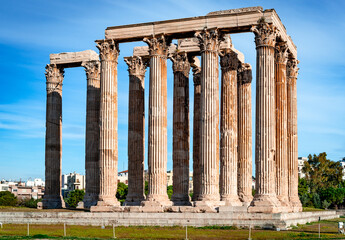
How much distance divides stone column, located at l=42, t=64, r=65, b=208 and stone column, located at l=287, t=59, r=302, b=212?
28640 mm

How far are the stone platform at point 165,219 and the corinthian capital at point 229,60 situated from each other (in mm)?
17690

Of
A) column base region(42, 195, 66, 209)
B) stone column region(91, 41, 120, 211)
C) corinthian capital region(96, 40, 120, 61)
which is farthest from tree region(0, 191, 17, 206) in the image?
corinthian capital region(96, 40, 120, 61)

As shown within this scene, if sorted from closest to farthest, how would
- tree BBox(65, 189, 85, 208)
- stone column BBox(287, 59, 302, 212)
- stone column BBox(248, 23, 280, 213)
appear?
1. stone column BBox(248, 23, 280, 213)
2. stone column BBox(287, 59, 302, 212)
3. tree BBox(65, 189, 85, 208)

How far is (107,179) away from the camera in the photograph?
208 ft

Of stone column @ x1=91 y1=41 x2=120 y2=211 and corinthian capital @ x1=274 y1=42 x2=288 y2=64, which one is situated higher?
corinthian capital @ x1=274 y1=42 x2=288 y2=64

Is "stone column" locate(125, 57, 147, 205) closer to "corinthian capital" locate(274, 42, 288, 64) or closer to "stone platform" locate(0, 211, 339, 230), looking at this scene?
"stone platform" locate(0, 211, 339, 230)

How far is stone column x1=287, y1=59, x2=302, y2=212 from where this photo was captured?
66.1 meters

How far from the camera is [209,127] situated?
57.8m

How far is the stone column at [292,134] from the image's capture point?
66125mm

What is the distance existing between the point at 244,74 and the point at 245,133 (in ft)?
22.5

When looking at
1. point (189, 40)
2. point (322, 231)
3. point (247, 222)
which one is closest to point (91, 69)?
point (189, 40)

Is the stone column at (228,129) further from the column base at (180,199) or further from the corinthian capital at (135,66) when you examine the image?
the corinthian capital at (135,66)

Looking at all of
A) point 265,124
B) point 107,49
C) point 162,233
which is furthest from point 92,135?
point 162,233

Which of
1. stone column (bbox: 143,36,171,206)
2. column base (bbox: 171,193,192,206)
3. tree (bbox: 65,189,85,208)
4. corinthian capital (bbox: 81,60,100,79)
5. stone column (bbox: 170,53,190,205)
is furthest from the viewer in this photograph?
tree (bbox: 65,189,85,208)
